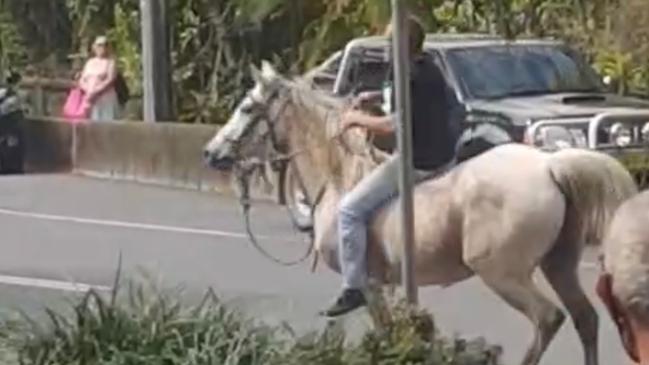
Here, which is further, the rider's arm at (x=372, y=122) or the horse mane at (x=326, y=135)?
the horse mane at (x=326, y=135)

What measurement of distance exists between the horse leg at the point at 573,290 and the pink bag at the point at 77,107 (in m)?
19.6

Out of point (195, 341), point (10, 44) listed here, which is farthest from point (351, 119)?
point (10, 44)

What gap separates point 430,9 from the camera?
5434 millimetres

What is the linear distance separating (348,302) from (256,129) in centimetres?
163

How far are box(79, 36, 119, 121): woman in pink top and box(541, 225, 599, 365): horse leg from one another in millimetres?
19284

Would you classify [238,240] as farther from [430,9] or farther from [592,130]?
[430,9]

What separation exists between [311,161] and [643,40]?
512 inches

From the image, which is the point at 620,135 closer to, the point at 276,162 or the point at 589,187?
the point at 276,162

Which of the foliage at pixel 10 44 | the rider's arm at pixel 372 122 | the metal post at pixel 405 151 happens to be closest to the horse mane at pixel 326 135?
the rider's arm at pixel 372 122

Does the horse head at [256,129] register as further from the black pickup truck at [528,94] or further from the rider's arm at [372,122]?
the black pickup truck at [528,94]

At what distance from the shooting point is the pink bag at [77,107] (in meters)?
30.5

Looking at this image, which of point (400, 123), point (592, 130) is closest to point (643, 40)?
point (592, 130)

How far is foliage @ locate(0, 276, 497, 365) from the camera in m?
7.22

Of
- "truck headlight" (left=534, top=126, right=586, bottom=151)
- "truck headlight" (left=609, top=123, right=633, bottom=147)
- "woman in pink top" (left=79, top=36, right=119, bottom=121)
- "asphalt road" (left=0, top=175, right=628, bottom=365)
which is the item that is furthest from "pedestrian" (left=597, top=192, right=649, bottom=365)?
"woman in pink top" (left=79, top=36, right=119, bottom=121)
